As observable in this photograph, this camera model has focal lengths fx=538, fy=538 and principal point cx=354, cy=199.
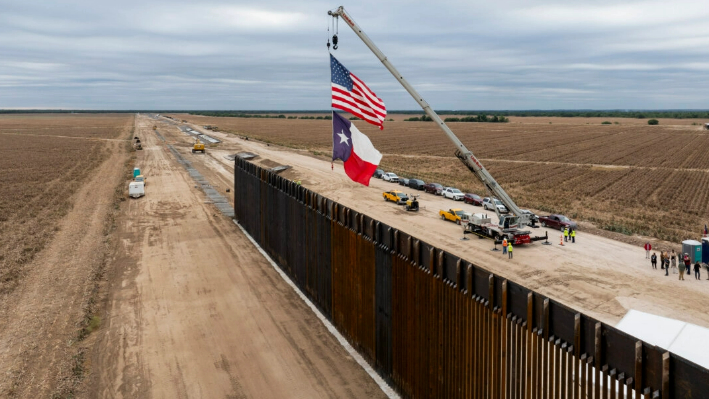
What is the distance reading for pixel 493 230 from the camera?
106ft

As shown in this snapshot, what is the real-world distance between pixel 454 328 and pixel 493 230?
2179 centimetres

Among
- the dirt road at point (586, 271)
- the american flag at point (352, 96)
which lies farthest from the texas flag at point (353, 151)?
the dirt road at point (586, 271)

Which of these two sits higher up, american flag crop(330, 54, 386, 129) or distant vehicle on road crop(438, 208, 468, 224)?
american flag crop(330, 54, 386, 129)

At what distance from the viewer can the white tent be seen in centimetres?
1144

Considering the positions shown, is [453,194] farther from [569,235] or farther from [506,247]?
[506,247]

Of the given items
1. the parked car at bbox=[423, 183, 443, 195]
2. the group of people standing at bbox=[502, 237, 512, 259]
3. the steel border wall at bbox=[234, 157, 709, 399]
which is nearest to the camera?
the steel border wall at bbox=[234, 157, 709, 399]

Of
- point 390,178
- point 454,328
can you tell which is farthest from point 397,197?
point 454,328

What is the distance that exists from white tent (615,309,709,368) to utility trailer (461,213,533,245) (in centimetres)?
1720

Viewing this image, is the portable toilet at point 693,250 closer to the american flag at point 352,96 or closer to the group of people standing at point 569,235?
the group of people standing at point 569,235

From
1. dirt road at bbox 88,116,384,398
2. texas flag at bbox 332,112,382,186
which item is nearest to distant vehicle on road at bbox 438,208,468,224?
dirt road at bbox 88,116,384,398

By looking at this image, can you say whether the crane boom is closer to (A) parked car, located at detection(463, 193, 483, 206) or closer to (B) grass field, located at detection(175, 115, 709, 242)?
(B) grass field, located at detection(175, 115, 709, 242)

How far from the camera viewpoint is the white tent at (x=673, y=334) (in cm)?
1144

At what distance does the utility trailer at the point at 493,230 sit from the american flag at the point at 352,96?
54.1ft

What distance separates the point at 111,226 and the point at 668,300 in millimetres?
31743
